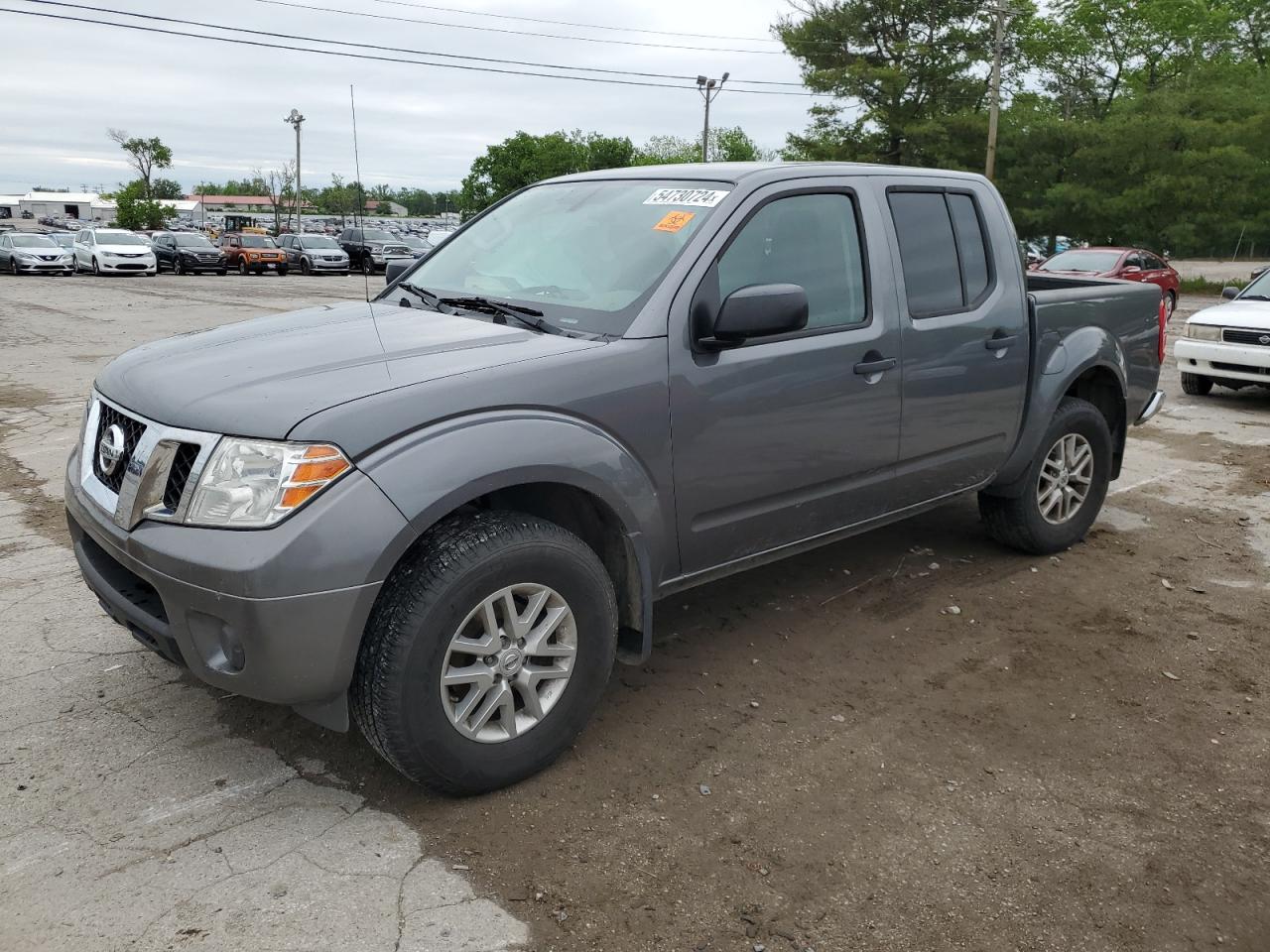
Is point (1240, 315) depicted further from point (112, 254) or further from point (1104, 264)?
point (112, 254)

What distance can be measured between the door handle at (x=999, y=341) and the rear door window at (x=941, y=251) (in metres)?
0.17

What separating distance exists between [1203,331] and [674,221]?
30.1ft

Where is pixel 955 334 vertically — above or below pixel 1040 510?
above

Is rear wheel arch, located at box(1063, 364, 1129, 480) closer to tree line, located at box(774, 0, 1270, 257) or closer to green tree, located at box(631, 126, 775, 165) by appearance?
tree line, located at box(774, 0, 1270, 257)

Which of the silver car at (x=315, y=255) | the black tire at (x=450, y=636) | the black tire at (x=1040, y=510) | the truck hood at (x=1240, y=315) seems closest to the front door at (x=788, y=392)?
the black tire at (x=450, y=636)

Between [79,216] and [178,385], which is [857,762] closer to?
[178,385]

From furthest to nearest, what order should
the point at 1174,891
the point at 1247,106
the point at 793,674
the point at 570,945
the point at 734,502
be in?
the point at 1247,106 < the point at 793,674 < the point at 734,502 < the point at 1174,891 < the point at 570,945

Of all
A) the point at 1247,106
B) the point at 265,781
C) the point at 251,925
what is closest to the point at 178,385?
the point at 265,781

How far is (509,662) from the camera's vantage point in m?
3.00

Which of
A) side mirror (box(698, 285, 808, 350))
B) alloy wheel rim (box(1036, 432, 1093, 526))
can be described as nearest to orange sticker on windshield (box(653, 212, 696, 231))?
side mirror (box(698, 285, 808, 350))

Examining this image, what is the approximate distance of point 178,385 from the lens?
3.02m

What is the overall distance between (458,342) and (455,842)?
1.50 metres

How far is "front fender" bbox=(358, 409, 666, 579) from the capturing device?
9.00ft

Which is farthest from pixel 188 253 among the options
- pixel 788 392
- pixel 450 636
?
pixel 450 636
